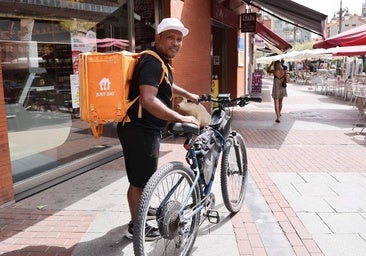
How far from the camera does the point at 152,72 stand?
2.76 m

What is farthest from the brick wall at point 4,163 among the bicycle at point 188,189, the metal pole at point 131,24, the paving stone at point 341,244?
the paving stone at point 341,244

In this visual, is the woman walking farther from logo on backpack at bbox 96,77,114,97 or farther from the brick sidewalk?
logo on backpack at bbox 96,77,114,97

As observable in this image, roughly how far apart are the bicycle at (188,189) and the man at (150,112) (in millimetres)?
121

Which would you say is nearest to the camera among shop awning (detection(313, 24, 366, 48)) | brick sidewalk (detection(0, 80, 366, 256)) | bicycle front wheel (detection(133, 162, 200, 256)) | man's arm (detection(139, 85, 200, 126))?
bicycle front wheel (detection(133, 162, 200, 256))

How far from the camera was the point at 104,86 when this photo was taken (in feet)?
9.13

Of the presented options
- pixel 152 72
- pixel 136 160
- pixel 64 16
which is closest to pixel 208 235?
pixel 136 160

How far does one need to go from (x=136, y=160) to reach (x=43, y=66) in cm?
307

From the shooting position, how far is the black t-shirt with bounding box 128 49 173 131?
276 cm

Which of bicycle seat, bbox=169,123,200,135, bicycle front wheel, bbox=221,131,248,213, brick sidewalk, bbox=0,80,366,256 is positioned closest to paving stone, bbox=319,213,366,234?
brick sidewalk, bbox=0,80,366,256

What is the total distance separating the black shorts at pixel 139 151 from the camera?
301 cm

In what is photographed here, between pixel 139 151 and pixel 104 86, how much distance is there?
0.59m

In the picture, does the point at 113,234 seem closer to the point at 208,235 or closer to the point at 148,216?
the point at 208,235

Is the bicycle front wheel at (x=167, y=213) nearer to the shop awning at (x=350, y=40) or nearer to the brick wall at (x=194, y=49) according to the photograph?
the brick wall at (x=194, y=49)

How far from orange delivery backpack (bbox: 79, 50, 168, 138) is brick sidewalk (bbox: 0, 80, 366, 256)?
1.26 meters
